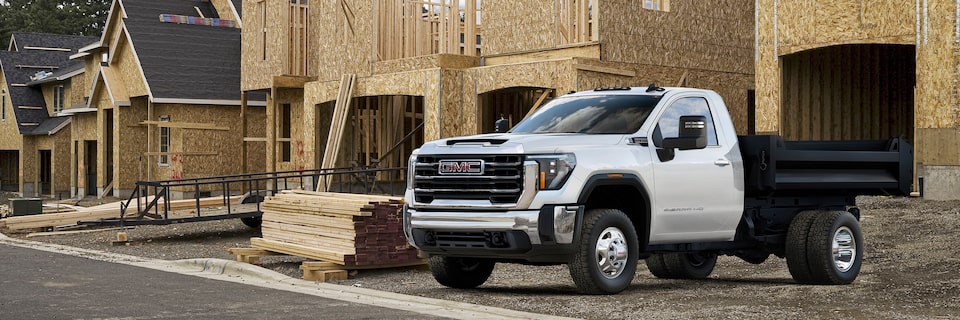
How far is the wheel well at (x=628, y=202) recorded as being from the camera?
38.9 ft

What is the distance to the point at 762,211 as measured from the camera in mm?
12961

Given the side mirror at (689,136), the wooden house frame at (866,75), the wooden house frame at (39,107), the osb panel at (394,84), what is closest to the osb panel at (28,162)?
the wooden house frame at (39,107)

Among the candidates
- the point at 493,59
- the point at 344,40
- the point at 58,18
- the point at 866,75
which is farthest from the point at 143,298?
the point at 58,18

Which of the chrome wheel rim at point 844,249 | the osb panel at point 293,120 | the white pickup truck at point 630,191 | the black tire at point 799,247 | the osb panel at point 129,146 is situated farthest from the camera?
the osb panel at point 129,146

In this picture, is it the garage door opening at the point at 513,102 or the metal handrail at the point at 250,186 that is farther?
the garage door opening at the point at 513,102

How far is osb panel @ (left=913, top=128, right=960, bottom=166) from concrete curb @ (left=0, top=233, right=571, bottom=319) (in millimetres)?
11908

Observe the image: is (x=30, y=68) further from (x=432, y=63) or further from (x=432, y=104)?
(x=432, y=104)

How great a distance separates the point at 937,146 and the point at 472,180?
12484 mm

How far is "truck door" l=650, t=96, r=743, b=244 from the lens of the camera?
39.2 ft

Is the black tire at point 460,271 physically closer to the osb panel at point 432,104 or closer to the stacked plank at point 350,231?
the stacked plank at point 350,231

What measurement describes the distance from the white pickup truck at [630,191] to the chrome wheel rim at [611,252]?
0.04ft

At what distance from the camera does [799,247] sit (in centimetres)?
1294

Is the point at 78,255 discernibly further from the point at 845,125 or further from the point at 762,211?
the point at 845,125

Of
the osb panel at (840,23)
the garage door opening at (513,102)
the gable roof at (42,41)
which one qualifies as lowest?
the garage door opening at (513,102)
